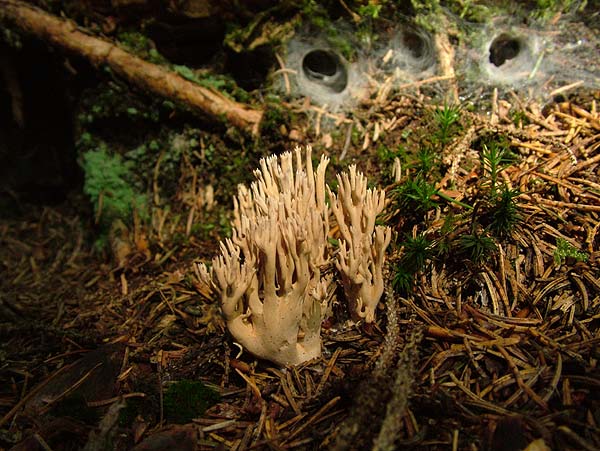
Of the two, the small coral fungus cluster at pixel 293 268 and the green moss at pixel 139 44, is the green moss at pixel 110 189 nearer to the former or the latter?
the green moss at pixel 139 44

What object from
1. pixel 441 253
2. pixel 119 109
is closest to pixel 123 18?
pixel 119 109

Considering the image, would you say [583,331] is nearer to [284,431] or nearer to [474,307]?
[474,307]

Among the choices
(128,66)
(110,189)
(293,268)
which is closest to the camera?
(293,268)

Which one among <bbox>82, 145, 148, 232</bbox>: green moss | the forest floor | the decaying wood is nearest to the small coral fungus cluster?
the forest floor

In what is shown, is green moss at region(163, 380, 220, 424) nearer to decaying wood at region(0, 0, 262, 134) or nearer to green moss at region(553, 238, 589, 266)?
green moss at region(553, 238, 589, 266)

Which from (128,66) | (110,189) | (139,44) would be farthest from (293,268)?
(139,44)

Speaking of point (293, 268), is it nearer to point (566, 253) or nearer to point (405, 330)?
point (405, 330)
